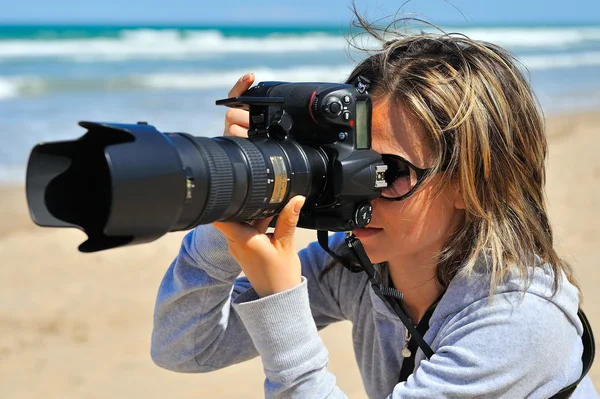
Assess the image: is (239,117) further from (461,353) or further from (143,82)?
(143,82)

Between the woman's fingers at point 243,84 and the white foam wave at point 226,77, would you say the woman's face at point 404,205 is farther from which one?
the white foam wave at point 226,77

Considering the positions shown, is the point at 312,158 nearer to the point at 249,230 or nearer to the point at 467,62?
the point at 249,230

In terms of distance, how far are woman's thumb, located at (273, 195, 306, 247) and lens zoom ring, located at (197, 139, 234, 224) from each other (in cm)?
12

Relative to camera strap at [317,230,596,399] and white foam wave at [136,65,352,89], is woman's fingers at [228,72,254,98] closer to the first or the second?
camera strap at [317,230,596,399]

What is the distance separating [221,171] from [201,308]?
0.54 m

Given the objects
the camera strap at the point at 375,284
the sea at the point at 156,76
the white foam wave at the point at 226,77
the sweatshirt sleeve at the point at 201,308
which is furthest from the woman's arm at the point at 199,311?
the white foam wave at the point at 226,77

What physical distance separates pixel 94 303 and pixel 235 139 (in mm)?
2530

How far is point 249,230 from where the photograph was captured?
1.32 m

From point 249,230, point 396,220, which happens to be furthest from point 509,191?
point 249,230

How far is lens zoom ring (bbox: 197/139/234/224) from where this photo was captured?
118cm

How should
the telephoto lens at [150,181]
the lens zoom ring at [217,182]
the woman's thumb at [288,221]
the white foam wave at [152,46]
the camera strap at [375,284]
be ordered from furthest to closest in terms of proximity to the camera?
the white foam wave at [152,46], the camera strap at [375,284], the woman's thumb at [288,221], the lens zoom ring at [217,182], the telephoto lens at [150,181]

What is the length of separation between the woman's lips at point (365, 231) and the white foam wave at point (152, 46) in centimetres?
1238

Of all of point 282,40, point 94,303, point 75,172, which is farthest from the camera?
point 282,40

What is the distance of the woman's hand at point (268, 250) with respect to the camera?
132 cm
